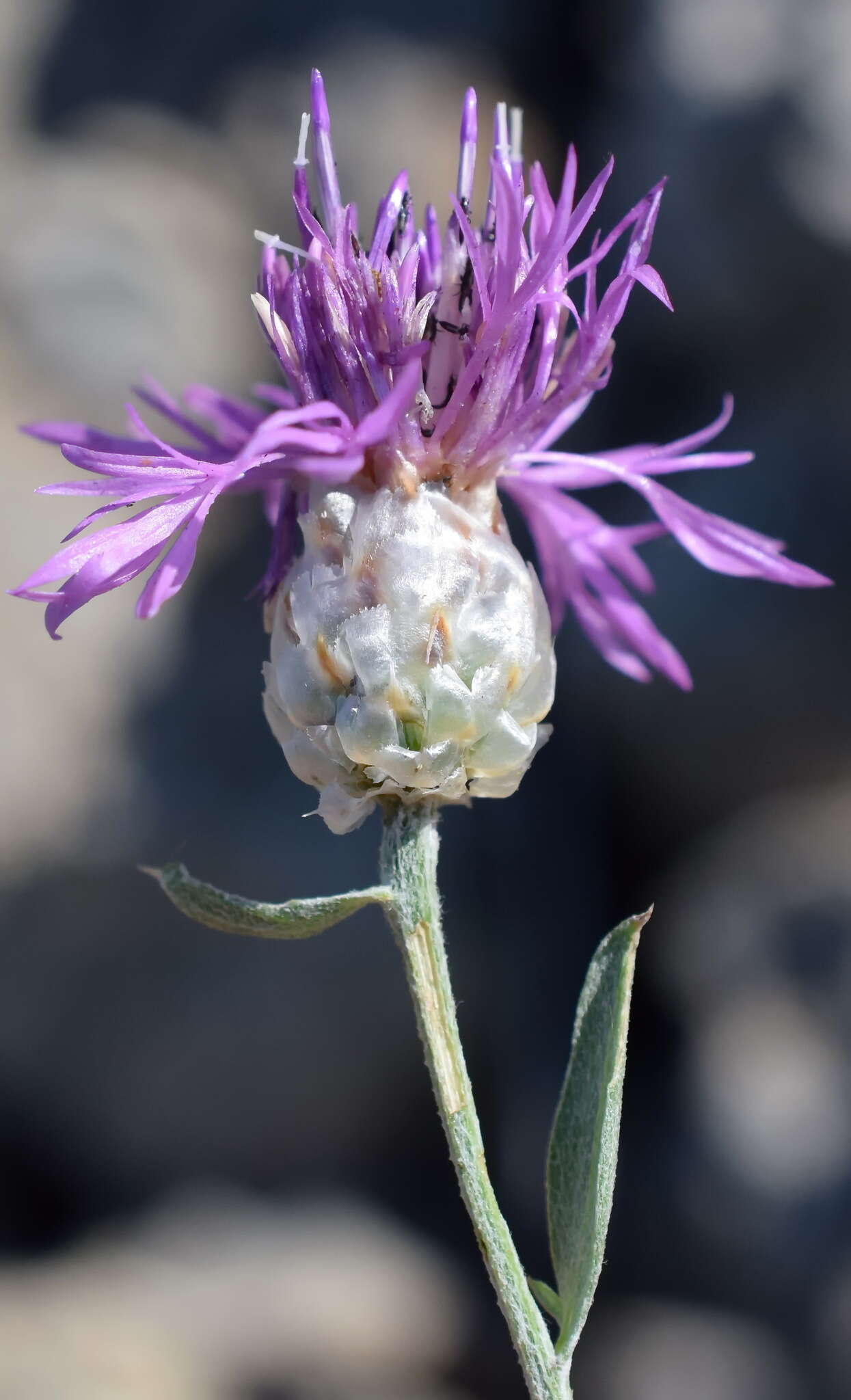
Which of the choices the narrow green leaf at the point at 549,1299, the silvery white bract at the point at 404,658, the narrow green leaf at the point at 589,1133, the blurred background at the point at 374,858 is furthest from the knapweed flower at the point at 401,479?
the blurred background at the point at 374,858

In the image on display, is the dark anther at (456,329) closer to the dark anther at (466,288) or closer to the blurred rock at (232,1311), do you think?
the dark anther at (466,288)

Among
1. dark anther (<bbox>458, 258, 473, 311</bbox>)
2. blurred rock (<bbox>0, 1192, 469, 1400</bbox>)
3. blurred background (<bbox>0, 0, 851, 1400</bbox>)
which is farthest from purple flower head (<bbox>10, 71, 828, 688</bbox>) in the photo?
blurred rock (<bbox>0, 1192, 469, 1400</bbox>)

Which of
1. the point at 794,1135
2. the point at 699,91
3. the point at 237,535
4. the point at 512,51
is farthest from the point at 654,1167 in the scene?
the point at 512,51

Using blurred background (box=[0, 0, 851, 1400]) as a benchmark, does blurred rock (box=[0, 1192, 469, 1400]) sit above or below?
below

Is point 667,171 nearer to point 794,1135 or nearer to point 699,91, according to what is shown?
point 699,91

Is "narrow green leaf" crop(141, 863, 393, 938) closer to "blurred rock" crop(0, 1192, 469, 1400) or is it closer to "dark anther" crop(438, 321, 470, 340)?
"dark anther" crop(438, 321, 470, 340)

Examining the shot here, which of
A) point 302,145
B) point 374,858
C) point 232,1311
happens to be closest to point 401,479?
point 302,145

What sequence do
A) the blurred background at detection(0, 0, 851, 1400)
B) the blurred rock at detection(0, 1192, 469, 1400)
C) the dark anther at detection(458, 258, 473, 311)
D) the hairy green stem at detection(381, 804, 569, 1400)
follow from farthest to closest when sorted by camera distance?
the blurred background at detection(0, 0, 851, 1400) < the blurred rock at detection(0, 1192, 469, 1400) < the dark anther at detection(458, 258, 473, 311) < the hairy green stem at detection(381, 804, 569, 1400)

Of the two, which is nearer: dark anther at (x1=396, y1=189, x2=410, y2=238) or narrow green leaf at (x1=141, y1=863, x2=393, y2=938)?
narrow green leaf at (x1=141, y1=863, x2=393, y2=938)
